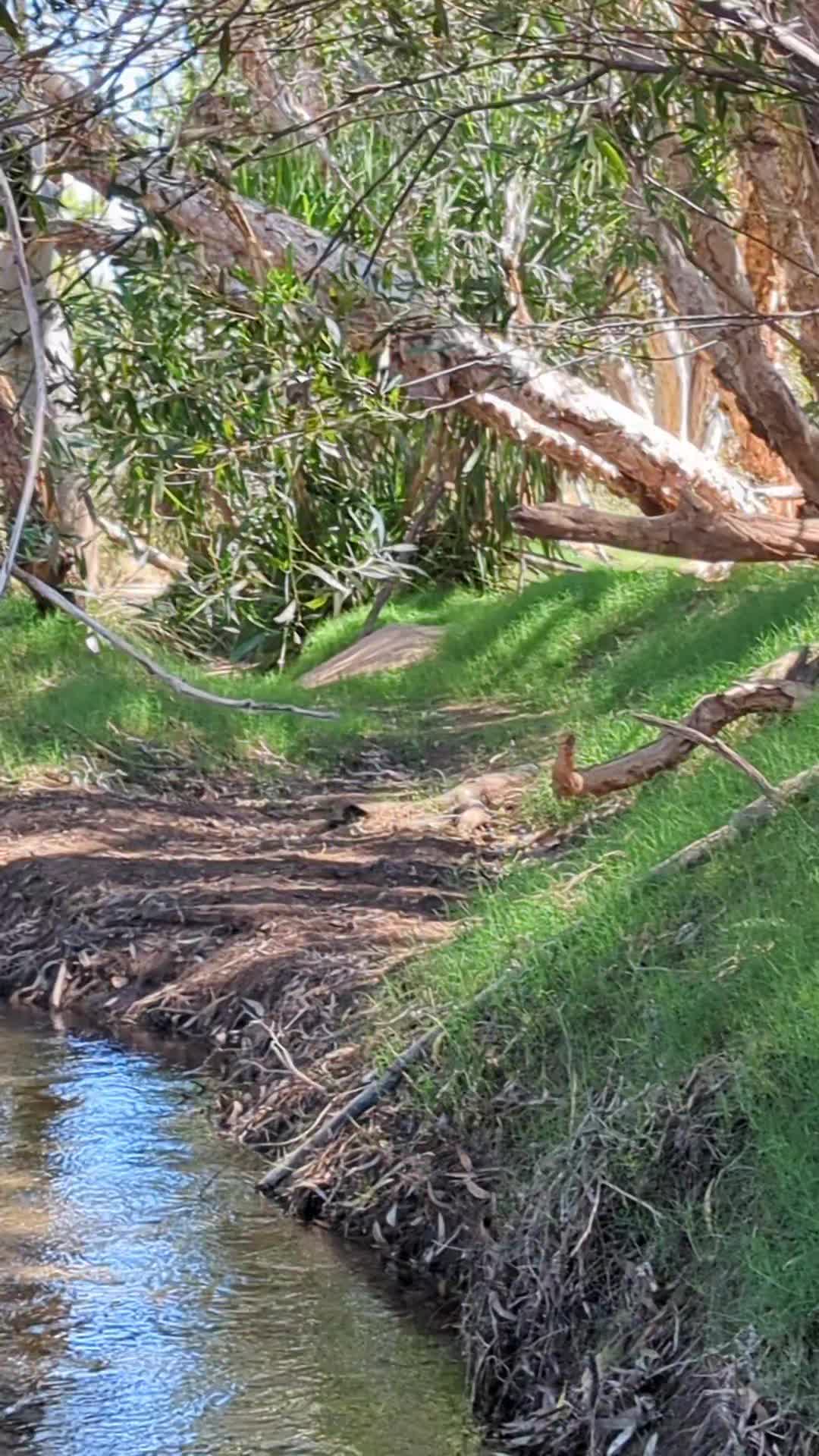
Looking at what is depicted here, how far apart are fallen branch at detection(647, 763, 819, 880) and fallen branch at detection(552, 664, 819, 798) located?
0.87 m

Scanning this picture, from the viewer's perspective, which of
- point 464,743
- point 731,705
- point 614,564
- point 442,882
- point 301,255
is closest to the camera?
point 731,705

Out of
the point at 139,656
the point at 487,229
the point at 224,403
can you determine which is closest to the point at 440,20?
the point at 224,403

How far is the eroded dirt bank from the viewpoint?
154 inches

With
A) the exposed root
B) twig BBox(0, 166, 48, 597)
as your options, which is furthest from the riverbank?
twig BBox(0, 166, 48, 597)

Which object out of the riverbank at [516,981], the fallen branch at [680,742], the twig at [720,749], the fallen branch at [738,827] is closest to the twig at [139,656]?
the riverbank at [516,981]

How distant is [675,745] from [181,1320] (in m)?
3.06

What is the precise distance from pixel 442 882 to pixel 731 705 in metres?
1.51

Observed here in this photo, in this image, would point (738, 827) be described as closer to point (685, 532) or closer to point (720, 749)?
point (720, 749)

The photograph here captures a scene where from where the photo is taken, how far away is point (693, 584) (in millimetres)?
11547

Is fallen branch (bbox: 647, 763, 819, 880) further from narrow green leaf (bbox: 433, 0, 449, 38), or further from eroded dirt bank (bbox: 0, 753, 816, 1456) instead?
narrow green leaf (bbox: 433, 0, 449, 38)

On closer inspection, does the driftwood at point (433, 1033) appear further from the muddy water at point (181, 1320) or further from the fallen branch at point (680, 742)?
the fallen branch at point (680, 742)

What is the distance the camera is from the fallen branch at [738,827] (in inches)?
213

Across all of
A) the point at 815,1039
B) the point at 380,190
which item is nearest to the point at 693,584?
the point at 380,190

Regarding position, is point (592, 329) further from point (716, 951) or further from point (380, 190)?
point (380, 190)
